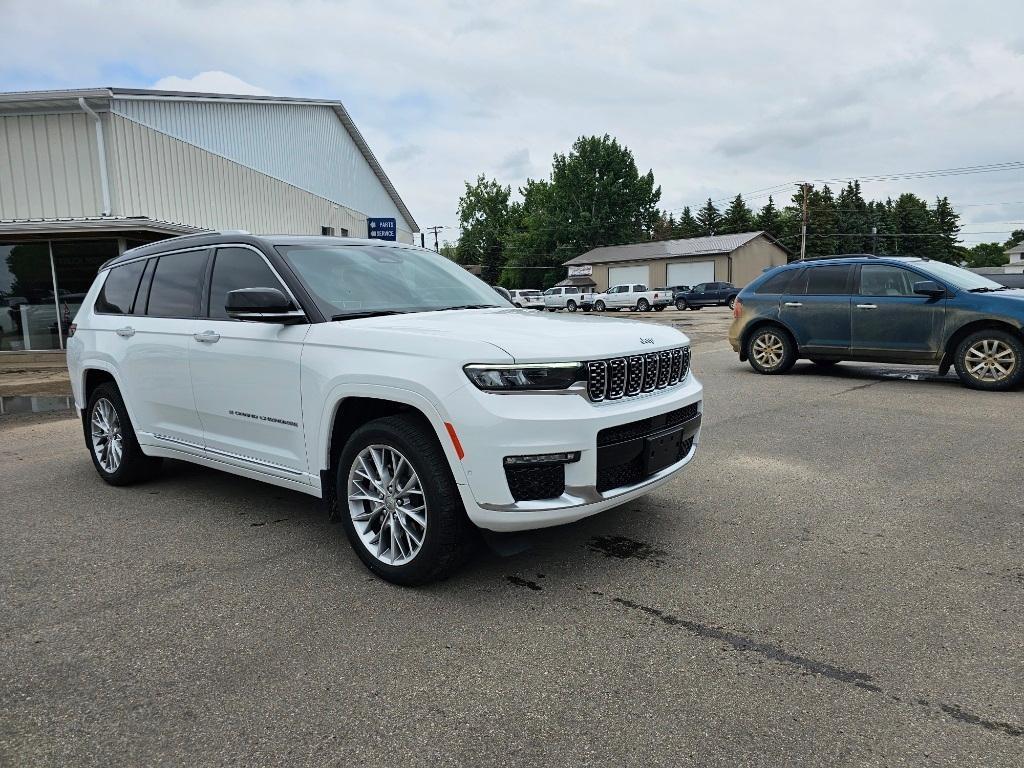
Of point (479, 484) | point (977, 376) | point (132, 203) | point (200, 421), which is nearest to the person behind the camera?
point (479, 484)

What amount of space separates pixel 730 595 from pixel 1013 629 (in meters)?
1.15

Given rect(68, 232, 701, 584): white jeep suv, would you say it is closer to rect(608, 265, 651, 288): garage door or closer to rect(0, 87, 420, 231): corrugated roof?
rect(0, 87, 420, 231): corrugated roof

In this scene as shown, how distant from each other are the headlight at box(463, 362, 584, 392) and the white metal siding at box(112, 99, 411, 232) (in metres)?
16.4

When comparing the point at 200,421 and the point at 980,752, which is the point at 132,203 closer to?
the point at 200,421

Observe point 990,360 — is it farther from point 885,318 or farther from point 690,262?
point 690,262

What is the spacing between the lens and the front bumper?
327 centimetres

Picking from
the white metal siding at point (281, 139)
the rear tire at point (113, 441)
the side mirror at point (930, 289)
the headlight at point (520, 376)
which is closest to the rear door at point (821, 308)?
the side mirror at point (930, 289)

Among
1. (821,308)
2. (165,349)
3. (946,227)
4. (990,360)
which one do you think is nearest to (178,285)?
(165,349)

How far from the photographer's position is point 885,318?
9.88 metres

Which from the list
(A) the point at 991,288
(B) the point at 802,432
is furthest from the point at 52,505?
(A) the point at 991,288

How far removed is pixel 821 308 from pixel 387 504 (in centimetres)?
871

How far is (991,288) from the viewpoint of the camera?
950 centimetres

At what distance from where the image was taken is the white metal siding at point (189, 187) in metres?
16.3

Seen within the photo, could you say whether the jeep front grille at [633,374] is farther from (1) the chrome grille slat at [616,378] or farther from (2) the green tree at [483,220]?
(2) the green tree at [483,220]
